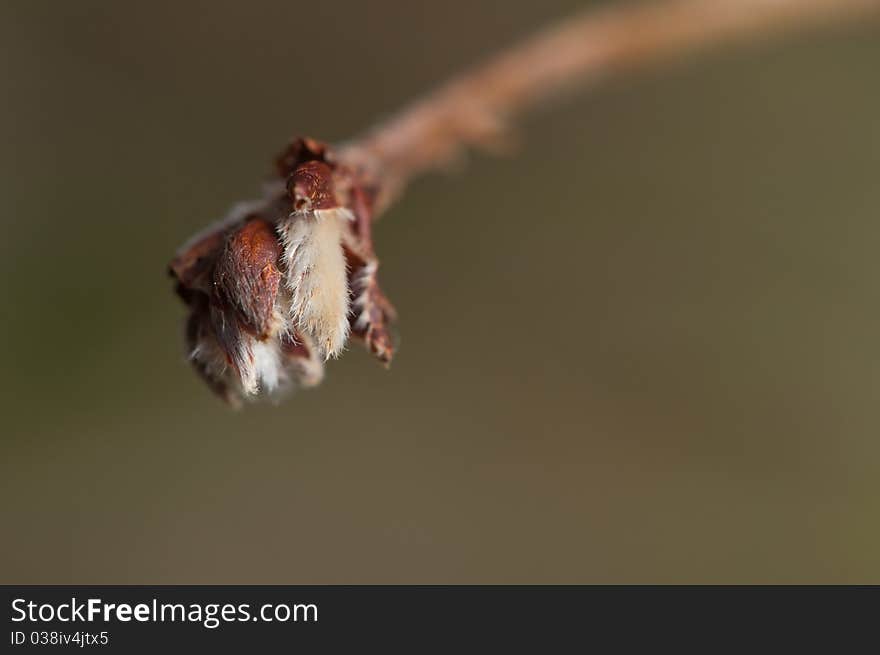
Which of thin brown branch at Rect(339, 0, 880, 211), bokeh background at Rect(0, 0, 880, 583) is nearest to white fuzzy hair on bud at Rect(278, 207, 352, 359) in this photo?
thin brown branch at Rect(339, 0, 880, 211)

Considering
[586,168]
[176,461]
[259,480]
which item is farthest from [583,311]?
[176,461]

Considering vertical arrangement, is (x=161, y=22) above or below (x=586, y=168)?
above

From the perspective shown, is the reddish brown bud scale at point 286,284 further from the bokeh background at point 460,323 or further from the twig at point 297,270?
the bokeh background at point 460,323

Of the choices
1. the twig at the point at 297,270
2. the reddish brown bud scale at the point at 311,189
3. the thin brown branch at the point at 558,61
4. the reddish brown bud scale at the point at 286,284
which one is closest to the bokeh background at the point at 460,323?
the thin brown branch at the point at 558,61

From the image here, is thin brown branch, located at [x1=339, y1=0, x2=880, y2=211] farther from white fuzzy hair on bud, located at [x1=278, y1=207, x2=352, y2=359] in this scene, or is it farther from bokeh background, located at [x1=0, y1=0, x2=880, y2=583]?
bokeh background, located at [x1=0, y1=0, x2=880, y2=583]

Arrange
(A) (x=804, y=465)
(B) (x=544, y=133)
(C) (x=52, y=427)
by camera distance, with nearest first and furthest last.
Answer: (C) (x=52, y=427), (A) (x=804, y=465), (B) (x=544, y=133)

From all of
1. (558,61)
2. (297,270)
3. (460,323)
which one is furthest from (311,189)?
(460,323)

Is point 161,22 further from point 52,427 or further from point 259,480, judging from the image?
point 259,480
